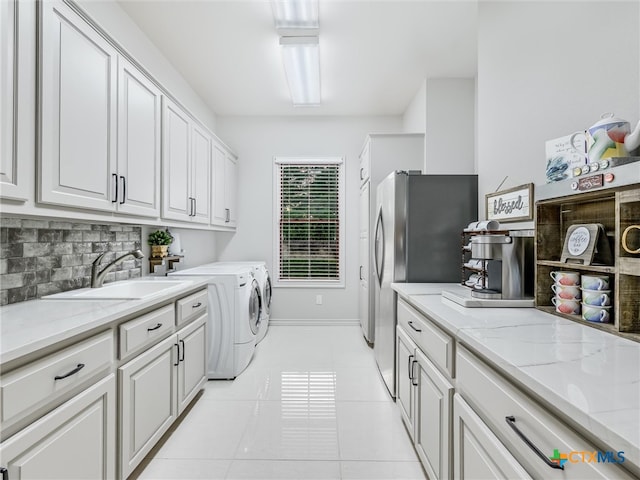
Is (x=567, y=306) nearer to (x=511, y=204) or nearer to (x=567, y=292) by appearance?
(x=567, y=292)

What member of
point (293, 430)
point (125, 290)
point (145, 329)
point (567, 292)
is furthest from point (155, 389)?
point (567, 292)

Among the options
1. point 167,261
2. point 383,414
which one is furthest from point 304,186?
point 383,414

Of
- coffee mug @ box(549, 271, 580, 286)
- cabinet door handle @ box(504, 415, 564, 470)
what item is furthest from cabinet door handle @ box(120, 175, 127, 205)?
coffee mug @ box(549, 271, 580, 286)

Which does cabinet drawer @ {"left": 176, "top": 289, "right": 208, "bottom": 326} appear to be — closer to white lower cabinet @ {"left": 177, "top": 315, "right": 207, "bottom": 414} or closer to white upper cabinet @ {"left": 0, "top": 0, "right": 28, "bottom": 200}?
white lower cabinet @ {"left": 177, "top": 315, "right": 207, "bottom": 414}

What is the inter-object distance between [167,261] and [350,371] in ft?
6.37

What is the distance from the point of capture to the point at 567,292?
1.35 meters

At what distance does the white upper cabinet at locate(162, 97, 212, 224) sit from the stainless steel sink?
0.51m

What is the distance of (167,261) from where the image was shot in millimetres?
3082

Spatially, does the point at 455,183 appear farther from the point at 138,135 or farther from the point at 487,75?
the point at 138,135

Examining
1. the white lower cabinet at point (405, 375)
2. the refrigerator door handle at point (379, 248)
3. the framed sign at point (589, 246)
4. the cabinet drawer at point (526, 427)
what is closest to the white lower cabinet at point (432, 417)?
the white lower cabinet at point (405, 375)

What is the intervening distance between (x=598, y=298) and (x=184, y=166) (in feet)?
9.30

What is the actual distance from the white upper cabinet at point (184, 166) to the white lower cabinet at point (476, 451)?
87.2 inches

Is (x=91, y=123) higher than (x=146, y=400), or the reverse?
(x=91, y=123)

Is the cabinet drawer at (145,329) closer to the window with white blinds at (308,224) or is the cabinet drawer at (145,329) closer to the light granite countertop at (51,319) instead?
the light granite countertop at (51,319)
